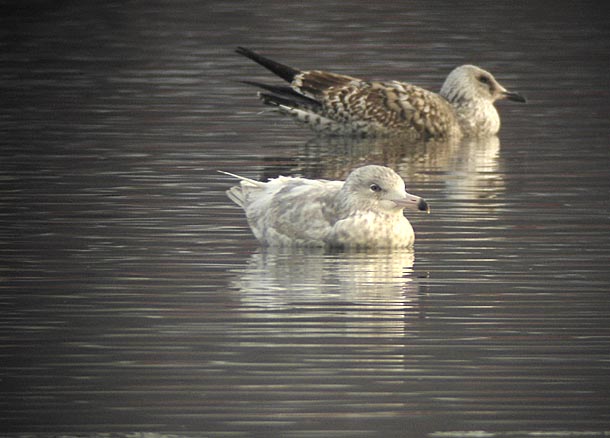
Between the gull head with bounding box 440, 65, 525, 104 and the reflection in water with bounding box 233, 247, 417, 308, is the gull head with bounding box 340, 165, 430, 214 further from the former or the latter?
the gull head with bounding box 440, 65, 525, 104

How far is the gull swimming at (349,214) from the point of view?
37.6ft

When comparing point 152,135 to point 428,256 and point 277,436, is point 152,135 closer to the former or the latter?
point 428,256

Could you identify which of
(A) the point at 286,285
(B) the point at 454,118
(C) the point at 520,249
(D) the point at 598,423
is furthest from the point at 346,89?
(D) the point at 598,423

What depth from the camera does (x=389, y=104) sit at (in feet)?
58.3

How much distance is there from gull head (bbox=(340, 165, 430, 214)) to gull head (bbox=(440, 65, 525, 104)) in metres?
6.79

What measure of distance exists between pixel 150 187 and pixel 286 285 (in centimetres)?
413

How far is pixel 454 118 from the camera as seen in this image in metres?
18.1

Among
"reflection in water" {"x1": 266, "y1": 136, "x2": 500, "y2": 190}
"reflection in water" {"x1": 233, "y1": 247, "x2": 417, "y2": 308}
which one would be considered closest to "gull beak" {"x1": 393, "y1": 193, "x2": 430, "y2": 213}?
"reflection in water" {"x1": 233, "y1": 247, "x2": 417, "y2": 308}

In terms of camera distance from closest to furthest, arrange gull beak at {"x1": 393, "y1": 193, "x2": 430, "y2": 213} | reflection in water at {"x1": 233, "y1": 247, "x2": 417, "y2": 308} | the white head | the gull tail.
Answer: reflection in water at {"x1": 233, "y1": 247, "x2": 417, "y2": 308}, gull beak at {"x1": 393, "y1": 193, "x2": 430, "y2": 213}, the gull tail, the white head

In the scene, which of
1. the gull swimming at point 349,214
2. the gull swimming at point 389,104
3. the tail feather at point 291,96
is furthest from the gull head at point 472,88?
the gull swimming at point 349,214

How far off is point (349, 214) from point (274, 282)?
3.45 ft

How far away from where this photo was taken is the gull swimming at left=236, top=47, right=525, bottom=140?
17.8 m

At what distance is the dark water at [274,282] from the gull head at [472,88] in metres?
0.41

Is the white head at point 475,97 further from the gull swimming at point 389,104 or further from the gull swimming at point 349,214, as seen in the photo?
the gull swimming at point 349,214
